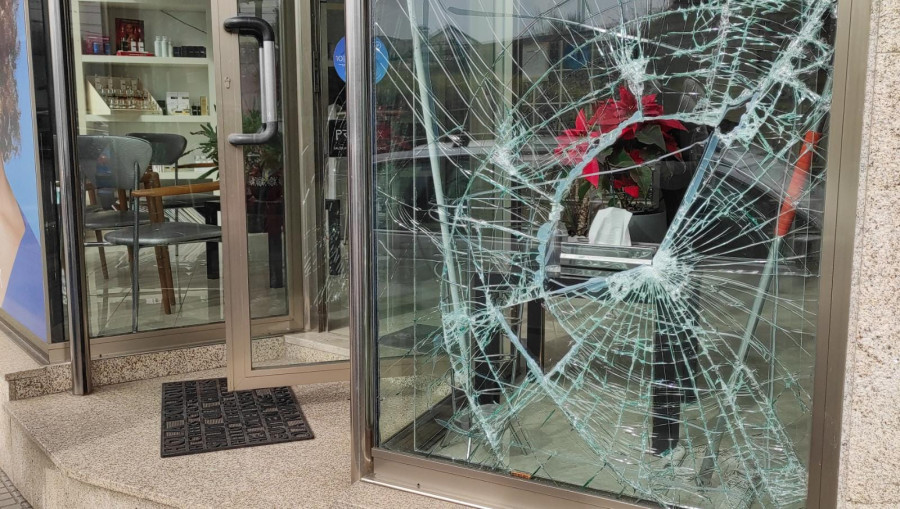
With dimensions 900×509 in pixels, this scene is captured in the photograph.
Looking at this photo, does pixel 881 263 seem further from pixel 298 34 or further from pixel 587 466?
pixel 298 34

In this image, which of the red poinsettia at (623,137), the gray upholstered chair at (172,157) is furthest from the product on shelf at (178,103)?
the red poinsettia at (623,137)

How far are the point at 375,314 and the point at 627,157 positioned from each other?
0.89 m

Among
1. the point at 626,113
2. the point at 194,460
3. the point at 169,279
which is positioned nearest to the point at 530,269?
the point at 626,113

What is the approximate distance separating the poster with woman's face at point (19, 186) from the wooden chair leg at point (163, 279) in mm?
488

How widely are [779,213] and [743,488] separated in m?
0.68

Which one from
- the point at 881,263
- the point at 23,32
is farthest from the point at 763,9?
the point at 23,32

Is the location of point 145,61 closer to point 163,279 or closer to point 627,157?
point 163,279

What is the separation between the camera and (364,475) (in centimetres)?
A: 250

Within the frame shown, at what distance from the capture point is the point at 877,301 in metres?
1.72

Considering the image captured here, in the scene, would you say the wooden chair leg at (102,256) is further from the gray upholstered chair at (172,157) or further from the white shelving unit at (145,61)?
the white shelving unit at (145,61)

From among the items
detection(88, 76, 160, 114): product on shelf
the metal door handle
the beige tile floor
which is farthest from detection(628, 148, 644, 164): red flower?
detection(88, 76, 160, 114): product on shelf

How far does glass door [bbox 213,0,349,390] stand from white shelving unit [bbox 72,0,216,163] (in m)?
0.49

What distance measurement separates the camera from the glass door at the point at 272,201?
310cm

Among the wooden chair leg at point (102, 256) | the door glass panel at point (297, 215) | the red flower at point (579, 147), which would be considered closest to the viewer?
the red flower at point (579, 147)
